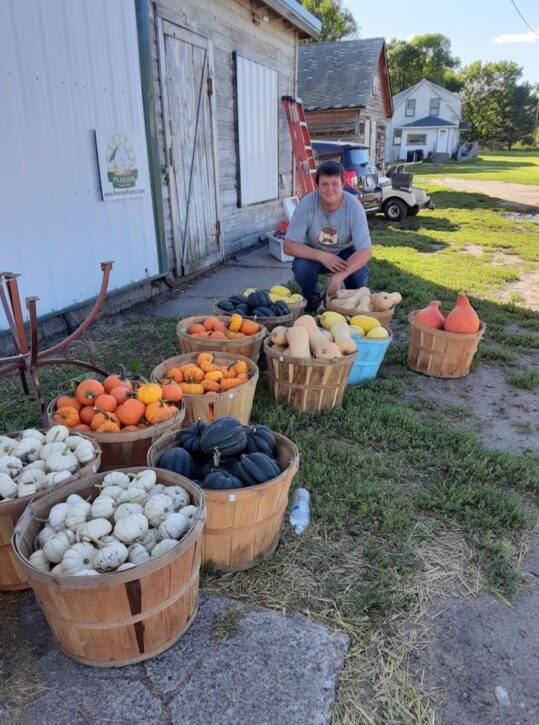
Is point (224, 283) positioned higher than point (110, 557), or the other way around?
point (110, 557)

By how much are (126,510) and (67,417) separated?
34.4 inches

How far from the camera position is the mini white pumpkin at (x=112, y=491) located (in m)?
1.93

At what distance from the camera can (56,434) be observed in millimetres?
2268

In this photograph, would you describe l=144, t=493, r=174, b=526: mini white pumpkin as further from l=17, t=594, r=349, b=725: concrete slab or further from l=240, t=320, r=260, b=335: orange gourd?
l=240, t=320, r=260, b=335: orange gourd

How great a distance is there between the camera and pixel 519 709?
175 cm

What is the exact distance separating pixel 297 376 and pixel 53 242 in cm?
276

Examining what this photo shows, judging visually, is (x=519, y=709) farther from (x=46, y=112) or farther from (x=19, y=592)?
(x=46, y=112)

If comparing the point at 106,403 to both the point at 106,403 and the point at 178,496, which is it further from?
the point at 178,496

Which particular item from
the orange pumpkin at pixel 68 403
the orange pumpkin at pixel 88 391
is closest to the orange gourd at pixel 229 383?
the orange pumpkin at pixel 88 391

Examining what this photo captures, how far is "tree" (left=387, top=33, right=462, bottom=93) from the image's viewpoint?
7344cm

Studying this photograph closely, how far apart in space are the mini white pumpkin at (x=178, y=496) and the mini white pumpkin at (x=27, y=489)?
507 millimetres

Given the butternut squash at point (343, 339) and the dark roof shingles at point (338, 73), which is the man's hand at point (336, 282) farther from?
the dark roof shingles at point (338, 73)

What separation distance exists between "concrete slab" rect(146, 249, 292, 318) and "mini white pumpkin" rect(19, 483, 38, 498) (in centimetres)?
389

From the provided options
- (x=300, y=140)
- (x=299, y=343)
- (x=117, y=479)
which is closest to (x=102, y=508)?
(x=117, y=479)
